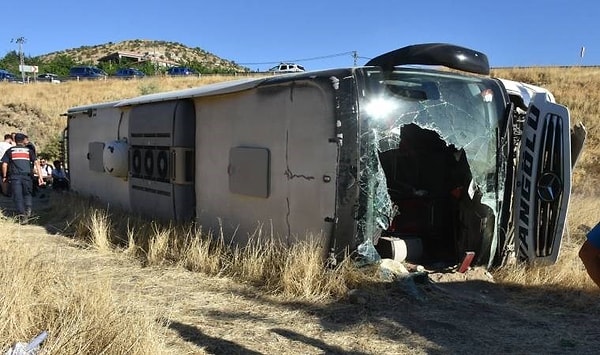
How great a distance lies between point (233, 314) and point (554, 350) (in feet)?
8.52

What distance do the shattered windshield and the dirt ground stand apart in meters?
0.85

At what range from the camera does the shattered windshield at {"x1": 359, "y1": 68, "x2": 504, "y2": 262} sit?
19.2 feet

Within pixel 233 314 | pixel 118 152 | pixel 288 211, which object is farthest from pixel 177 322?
pixel 118 152

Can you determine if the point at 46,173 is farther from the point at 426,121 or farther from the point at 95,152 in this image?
the point at 426,121

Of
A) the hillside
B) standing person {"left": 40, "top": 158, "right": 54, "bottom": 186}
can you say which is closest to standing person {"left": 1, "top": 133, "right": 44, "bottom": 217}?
standing person {"left": 40, "top": 158, "right": 54, "bottom": 186}

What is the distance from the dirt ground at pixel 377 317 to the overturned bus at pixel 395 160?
67cm

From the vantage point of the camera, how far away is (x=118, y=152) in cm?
1016

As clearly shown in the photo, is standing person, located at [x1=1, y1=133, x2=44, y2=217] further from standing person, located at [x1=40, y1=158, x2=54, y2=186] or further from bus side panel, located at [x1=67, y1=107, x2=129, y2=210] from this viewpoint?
standing person, located at [x1=40, y1=158, x2=54, y2=186]

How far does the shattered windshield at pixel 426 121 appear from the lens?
5.84 m

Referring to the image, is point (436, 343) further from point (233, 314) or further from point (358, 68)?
point (358, 68)

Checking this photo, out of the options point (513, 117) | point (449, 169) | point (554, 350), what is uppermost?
point (513, 117)

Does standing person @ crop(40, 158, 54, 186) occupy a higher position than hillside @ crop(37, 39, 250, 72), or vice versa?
hillside @ crop(37, 39, 250, 72)

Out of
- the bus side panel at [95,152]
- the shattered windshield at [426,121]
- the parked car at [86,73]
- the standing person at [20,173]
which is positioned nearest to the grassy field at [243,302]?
the shattered windshield at [426,121]

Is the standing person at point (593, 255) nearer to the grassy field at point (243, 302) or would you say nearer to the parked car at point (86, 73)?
the grassy field at point (243, 302)
